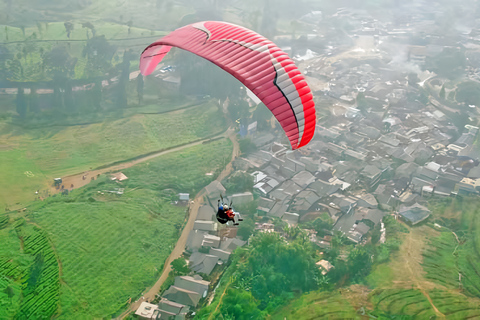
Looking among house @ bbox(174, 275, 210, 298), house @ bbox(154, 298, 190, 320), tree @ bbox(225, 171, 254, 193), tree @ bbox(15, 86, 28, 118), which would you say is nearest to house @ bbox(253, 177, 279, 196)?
tree @ bbox(225, 171, 254, 193)

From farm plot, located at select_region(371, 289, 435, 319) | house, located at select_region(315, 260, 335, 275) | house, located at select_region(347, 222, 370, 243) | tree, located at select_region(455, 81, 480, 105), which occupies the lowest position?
farm plot, located at select_region(371, 289, 435, 319)

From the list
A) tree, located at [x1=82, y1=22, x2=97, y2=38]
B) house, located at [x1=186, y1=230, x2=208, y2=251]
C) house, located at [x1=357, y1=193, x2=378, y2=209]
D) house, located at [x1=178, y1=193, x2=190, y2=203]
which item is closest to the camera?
house, located at [x1=186, y1=230, x2=208, y2=251]

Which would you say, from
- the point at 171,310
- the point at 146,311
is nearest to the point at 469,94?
the point at 171,310

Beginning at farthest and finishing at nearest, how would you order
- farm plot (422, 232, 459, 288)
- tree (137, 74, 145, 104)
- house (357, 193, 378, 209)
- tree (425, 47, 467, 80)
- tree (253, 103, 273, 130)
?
tree (425, 47, 467, 80) < tree (137, 74, 145, 104) < tree (253, 103, 273, 130) < house (357, 193, 378, 209) < farm plot (422, 232, 459, 288)

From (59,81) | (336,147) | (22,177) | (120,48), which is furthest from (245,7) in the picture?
(22,177)

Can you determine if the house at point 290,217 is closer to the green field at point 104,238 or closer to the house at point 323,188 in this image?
the house at point 323,188

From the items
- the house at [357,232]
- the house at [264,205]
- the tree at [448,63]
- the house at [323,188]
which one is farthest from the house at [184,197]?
the tree at [448,63]

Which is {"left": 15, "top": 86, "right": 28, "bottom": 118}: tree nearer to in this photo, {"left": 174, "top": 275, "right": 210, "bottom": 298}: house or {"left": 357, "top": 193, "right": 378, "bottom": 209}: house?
{"left": 174, "top": 275, "right": 210, "bottom": 298}: house
